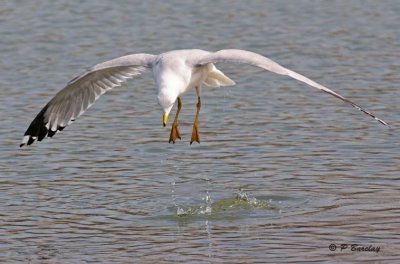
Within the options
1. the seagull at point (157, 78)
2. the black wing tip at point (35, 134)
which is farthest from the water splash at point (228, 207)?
the black wing tip at point (35, 134)

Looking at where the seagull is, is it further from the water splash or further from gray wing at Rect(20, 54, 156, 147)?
the water splash

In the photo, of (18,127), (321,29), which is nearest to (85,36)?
(321,29)

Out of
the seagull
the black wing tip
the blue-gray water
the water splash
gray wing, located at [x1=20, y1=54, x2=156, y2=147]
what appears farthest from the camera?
the black wing tip

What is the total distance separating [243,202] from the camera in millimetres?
10078

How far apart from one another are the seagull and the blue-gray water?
60 centimetres

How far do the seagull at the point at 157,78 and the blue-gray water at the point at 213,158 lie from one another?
1.96 feet

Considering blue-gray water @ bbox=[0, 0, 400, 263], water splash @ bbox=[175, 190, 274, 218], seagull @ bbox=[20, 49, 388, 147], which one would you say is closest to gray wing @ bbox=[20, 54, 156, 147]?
seagull @ bbox=[20, 49, 388, 147]

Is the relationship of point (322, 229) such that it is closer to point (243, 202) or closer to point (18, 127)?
point (243, 202)

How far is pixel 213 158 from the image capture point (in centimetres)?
1180

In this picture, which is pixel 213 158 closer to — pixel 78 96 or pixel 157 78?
pixel 78 96

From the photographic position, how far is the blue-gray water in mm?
8828

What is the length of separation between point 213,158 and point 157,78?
6.66 feet

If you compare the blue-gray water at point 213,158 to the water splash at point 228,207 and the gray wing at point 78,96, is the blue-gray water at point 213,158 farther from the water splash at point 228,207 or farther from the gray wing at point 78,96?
the gray wing at point 78,96

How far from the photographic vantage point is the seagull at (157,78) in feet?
31.9
